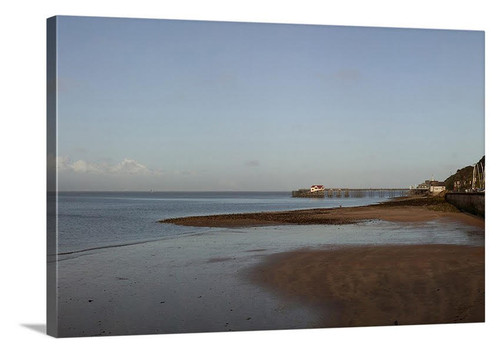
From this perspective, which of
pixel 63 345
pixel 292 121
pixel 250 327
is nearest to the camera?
pixel 63 345

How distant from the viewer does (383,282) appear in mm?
8984

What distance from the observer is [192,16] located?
346 inches

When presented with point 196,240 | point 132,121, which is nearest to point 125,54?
point 132,121

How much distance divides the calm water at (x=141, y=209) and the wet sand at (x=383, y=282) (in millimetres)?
634

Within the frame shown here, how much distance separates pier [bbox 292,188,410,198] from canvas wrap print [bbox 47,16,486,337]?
21mm

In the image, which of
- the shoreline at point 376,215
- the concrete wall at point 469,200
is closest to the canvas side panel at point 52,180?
the shoreline at point 376,215

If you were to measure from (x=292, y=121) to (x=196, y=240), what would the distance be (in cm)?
170

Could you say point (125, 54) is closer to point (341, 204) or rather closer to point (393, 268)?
point (341, 204)

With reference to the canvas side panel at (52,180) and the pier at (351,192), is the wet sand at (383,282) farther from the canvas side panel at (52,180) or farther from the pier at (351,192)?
the canvas side panel at (52,180)

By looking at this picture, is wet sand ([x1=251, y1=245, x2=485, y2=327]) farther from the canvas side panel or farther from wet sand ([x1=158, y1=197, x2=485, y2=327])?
the canvas side panel

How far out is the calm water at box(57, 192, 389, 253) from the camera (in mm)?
8328

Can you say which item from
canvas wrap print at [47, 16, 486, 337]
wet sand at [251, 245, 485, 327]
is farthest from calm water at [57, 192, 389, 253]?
wet sand at [251, 245, 485, 327]

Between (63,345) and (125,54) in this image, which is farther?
(125,54)

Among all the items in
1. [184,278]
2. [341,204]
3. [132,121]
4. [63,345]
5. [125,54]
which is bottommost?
[63,345]
